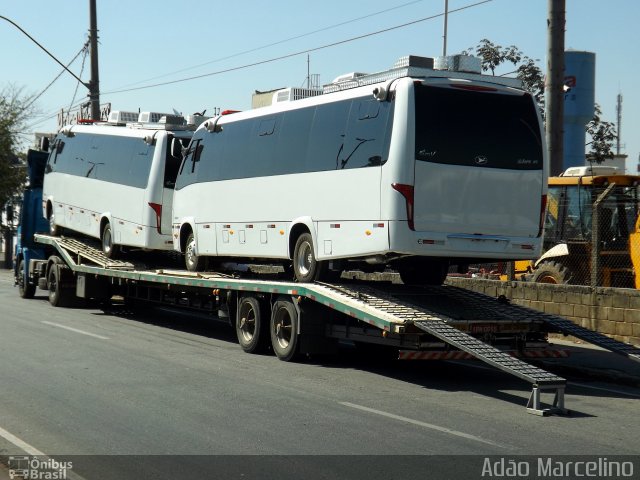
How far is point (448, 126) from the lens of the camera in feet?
43.1

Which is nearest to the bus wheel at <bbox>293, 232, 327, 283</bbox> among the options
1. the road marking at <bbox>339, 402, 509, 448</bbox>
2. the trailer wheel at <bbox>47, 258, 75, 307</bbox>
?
the road marking at <bbox>339, 402, 509, 448</bbox>

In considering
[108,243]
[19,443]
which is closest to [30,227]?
[108,243]

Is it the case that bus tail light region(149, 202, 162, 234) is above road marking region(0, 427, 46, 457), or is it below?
above

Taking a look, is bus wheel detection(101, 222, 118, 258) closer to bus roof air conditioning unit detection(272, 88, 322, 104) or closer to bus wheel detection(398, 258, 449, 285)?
bus roof air conditioning unit detection(272, 88, 322, 104)

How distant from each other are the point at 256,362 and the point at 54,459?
6343 millimetres

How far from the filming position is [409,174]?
12781mm

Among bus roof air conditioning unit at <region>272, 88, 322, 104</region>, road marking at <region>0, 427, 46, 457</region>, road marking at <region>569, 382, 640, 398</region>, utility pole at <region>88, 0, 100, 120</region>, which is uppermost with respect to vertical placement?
utility pole at <region>88, 0, 100, 120</region>

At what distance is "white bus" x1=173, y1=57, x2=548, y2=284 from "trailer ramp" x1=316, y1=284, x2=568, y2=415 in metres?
0.55

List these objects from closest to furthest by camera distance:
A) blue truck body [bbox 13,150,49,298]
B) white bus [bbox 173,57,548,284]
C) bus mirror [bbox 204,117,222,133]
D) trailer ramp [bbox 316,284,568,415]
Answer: trailer ramp [bbox 316,284,568,415] < white bus [bbox 173,57,548,284] < bus mirror [bbox 204,117,222,133] < blue truck body [bbox 13,150,49,298]

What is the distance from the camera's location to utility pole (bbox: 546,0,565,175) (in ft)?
59.8

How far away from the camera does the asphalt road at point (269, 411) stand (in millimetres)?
8359

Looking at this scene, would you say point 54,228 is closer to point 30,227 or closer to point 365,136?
point 30,227

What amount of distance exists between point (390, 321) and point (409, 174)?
2.08 metres

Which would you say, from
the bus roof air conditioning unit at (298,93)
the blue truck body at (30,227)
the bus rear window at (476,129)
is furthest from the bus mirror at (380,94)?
the blue truck body at (30,227)
